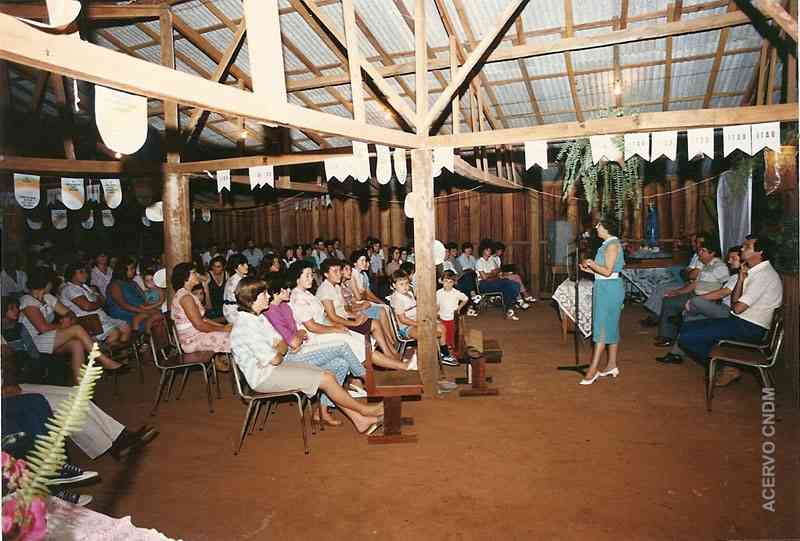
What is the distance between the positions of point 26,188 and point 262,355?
5403 mm

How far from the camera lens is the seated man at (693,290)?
6.39m

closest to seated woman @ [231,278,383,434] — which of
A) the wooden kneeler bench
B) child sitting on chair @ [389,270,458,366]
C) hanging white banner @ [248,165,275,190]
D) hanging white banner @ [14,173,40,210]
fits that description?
the wooden kneeler bench

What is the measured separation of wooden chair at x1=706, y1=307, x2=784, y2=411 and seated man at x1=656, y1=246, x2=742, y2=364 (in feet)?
3.63

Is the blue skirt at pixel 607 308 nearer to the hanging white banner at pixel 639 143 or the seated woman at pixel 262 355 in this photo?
the hanging white banner at pixel 639 143

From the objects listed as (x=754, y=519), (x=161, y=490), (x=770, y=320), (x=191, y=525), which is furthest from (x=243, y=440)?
(x=770, y=320)

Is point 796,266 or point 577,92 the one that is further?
point 577,92

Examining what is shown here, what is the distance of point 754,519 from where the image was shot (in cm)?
301

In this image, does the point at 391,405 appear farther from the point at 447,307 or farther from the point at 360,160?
the point at 360,160

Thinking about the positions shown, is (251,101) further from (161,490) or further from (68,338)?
(68,338)

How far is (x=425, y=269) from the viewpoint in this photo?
5.32 metres

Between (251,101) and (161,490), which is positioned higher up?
(251,101)

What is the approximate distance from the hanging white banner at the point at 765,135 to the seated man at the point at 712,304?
1641 millimetres

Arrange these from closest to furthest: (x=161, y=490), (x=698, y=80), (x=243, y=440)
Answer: (x=161, y=490)
(x=243, y=440)
(x=698, y=80)

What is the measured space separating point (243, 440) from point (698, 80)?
871cm
